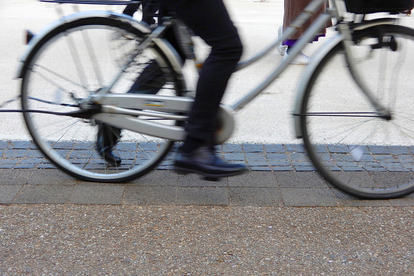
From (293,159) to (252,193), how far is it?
60cm

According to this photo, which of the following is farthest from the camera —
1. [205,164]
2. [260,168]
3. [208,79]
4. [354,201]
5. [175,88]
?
[260,168]

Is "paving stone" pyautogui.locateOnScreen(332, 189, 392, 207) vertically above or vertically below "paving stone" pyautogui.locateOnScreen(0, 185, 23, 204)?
below

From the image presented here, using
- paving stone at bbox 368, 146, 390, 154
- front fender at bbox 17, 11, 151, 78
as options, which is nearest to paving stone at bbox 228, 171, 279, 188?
paving stone at bbox 368, 146, 390, 154

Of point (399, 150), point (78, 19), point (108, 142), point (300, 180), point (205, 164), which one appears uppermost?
point (78, 19)

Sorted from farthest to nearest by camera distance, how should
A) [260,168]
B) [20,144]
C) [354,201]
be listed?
[20,144], [260,168], [354,201]

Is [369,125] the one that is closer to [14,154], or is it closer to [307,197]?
[307,197]

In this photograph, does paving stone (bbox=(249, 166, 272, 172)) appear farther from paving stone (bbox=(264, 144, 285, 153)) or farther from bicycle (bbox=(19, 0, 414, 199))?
bicycle (bbox=(19, 0, 414, 199))

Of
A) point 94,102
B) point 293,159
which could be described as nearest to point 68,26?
point 94,102

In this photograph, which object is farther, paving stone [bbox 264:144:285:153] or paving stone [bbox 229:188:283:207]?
paving stone [bbox 264:144:285:153]

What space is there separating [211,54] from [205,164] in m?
0.59

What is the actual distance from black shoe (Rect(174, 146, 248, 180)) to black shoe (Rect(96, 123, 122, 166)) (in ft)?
1.91

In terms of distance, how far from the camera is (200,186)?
3104 mm

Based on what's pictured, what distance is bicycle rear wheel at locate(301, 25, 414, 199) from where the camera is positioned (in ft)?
8.89

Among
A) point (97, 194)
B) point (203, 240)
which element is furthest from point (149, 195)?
point (203, 240)
